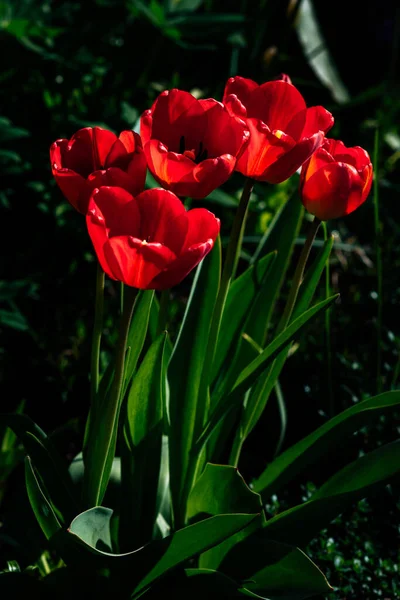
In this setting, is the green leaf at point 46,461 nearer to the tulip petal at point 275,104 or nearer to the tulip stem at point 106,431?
the tulip stem at point 106,431

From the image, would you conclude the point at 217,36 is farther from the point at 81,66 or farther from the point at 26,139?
the point at 26,139

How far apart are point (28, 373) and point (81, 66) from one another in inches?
37.4

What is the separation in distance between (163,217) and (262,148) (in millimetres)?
187

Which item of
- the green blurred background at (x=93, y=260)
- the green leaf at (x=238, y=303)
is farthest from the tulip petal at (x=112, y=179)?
the green blurred background at (x=93, y=260)

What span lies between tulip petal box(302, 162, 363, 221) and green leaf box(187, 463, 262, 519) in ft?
1.39

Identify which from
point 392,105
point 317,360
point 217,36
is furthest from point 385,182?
point 317,360

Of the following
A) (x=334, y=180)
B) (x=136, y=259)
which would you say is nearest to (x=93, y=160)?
(x=136, y=259)

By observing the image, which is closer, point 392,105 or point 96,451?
point 96,451

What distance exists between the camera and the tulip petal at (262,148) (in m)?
0.96

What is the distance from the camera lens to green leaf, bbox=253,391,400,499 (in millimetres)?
1083

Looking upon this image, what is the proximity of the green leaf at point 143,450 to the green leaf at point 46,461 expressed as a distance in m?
0.10

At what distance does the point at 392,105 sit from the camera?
342 centimetres

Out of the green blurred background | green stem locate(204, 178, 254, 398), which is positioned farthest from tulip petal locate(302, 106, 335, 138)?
the green blurred background

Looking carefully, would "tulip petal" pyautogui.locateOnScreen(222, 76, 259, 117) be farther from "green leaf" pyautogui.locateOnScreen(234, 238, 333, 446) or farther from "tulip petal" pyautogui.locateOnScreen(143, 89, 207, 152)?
"green leaf" pyautogui.locateOnScreen(234, 238, 333, 446)
